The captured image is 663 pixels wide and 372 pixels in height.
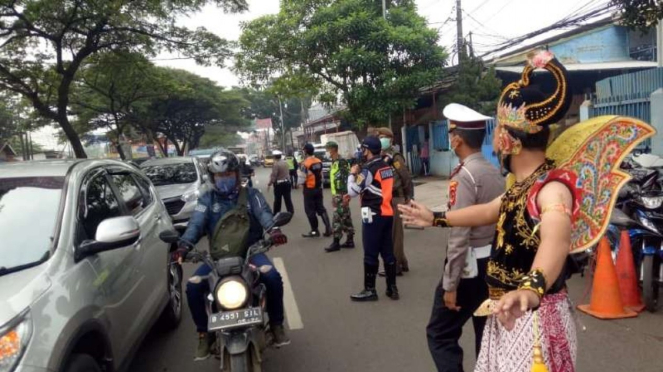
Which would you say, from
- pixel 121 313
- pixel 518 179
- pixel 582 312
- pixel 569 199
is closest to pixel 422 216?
pixel 518 179

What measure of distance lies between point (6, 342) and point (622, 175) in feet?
7.83

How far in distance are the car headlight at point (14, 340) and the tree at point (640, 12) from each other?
6.60 meters

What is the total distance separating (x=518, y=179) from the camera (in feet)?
6.50

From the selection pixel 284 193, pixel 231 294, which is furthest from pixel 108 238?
pixel 284 193

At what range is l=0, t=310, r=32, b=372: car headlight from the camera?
1.99 metres

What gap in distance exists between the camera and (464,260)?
2756 mm

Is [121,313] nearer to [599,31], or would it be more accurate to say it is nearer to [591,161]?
[591,161]

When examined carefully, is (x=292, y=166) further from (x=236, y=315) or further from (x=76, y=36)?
(x=236, y=315)

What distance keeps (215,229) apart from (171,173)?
24.3 feet

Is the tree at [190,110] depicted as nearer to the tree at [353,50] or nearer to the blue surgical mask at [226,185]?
the tree at [353,50]

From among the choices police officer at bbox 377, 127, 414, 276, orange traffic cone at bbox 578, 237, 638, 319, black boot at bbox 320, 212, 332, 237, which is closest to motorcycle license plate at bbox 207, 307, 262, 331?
orange traffic cone at bbox 578, 237, 638, 319

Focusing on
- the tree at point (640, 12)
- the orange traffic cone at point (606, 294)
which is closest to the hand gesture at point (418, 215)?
the orange traffic cone at point (606, 294)

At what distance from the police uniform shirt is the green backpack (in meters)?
1.47

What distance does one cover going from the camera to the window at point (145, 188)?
4.70 m
